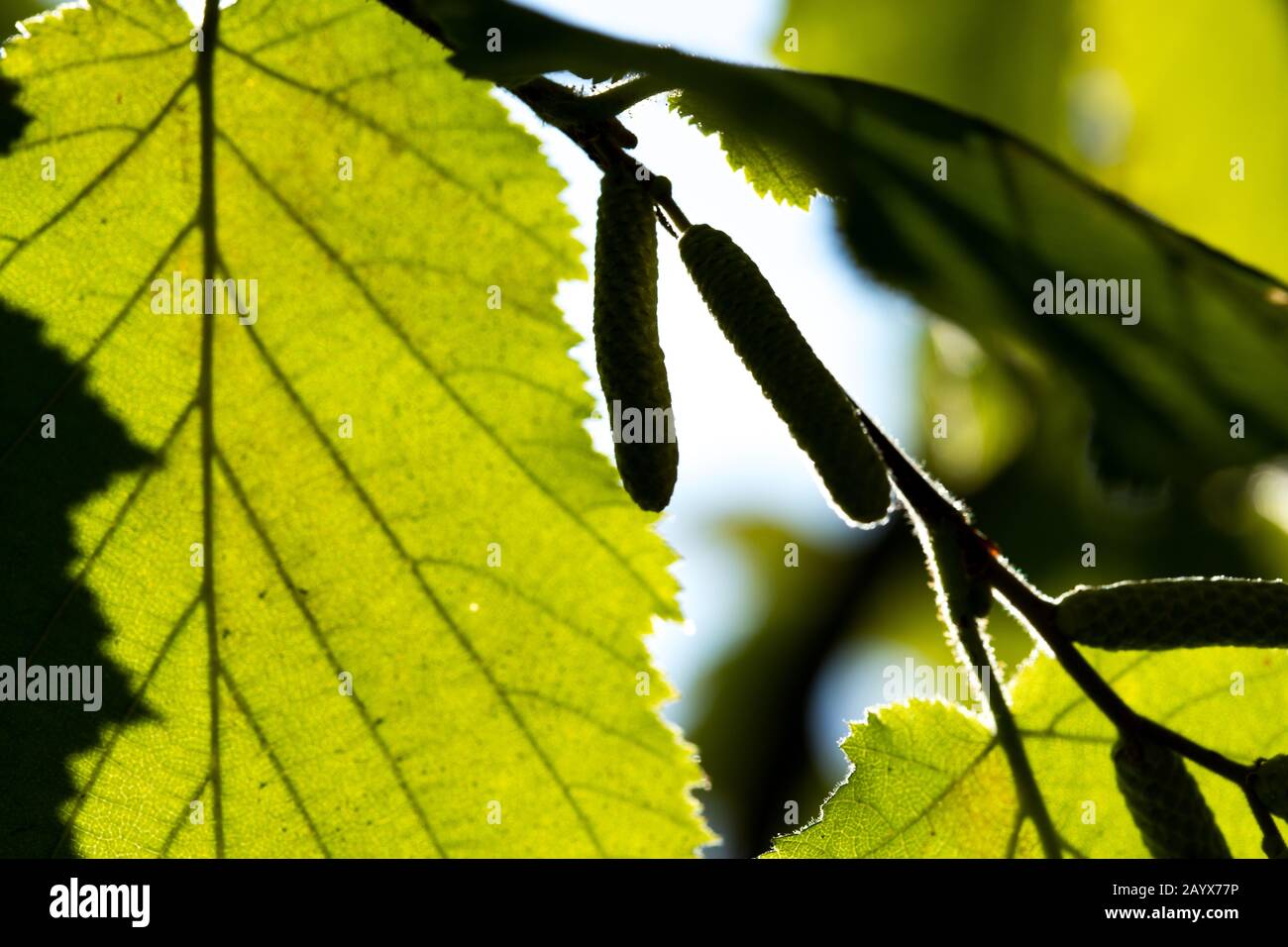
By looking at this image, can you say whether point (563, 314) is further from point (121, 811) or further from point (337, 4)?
point (121, 811)

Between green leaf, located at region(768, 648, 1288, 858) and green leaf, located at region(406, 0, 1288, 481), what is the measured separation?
2.00 ft

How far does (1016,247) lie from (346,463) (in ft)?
2.63

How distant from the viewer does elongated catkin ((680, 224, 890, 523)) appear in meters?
1.08

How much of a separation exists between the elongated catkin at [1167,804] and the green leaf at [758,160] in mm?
625

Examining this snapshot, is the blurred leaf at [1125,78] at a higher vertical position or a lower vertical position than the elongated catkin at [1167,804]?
higher

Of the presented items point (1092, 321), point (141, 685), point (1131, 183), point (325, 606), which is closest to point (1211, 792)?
point (1092, 321)

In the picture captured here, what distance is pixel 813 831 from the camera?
1.48 meters

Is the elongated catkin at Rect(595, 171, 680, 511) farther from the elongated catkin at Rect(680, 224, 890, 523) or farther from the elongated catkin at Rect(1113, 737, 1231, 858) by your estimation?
the elongated catkin at Rect(1113, 737, 1231, 858)

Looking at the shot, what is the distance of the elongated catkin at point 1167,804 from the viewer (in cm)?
128
